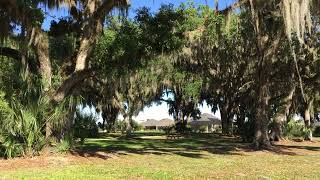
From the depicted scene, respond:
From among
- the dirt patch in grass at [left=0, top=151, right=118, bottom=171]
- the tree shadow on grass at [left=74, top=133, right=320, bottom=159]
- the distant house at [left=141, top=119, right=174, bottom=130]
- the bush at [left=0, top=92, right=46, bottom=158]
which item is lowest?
the dirt patch in grass at [left=0, top=151, right=118, bottom=171]

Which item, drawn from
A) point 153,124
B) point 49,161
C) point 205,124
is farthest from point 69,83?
point 153,124

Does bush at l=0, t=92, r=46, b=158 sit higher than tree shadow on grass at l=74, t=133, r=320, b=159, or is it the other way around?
bush at l=0, t=92, r=46, b=158

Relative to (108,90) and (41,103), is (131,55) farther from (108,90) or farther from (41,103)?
(108,90)

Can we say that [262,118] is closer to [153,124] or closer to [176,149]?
[176,149]

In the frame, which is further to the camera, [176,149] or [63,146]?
[176,149]

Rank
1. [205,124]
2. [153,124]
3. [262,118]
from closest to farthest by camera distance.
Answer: [262,118] < [205,124] < [153,124]

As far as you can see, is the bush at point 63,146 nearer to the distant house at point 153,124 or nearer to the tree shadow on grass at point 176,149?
the tree shadow on grass at point 176,149

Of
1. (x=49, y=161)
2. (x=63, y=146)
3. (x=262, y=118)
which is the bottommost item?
(x=49, y=161)

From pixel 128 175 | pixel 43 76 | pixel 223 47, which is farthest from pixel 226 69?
pixel 128 175

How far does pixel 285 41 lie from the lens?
23.4 meters

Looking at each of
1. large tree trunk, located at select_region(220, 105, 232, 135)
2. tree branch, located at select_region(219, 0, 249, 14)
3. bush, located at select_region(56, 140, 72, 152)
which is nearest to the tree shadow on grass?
bush, located at select_region(56, 140, 72, 152)

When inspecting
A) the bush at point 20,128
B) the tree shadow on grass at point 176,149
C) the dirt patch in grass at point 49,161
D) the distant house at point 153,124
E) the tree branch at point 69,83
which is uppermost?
the distant house at point 153,124

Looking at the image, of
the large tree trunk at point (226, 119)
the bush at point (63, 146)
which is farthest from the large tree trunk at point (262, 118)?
the large tree trunk at point (226, 119)

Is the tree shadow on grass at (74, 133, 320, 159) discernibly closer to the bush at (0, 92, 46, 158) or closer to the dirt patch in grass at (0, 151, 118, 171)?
the dirt patch in grass at (0, 151, 118, 171)
